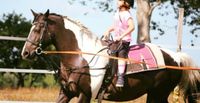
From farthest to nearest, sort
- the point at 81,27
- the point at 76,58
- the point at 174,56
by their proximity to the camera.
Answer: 1. the point at 174,56
2. the point at 81,27
3. the point at 76,58

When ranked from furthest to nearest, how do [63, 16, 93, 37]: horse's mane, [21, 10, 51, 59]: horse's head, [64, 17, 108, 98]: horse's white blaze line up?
[63, 16, 93, 37]: horse's mane
[64, 17, 108, 98]: horse's white blaze
[21, 10, 51, 59]: horse's head

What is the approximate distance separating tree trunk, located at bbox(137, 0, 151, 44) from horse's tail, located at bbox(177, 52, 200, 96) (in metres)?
8.81

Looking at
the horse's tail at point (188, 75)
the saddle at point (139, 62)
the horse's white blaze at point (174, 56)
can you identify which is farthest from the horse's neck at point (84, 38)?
the horse's tail at point (188, 75)

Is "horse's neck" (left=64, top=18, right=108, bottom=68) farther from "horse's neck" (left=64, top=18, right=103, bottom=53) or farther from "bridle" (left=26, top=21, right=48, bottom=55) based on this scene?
"bridle" (left=26, top=21, right=48, bottom=55)

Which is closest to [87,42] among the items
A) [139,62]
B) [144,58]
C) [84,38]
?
[84,38]

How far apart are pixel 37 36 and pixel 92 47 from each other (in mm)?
803

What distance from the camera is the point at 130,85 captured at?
7.24 metres

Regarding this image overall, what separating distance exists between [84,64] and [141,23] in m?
11.0

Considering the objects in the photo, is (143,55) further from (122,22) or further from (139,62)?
(122,22)

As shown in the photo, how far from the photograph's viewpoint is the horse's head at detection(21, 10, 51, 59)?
6719 mm

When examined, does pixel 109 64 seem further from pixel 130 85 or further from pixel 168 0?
pixel 168 0

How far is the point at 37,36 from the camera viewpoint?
6773 millimetres

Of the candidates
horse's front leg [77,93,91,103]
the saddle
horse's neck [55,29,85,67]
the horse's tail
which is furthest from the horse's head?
the horse's tail

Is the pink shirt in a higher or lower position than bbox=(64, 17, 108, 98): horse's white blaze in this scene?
higher
